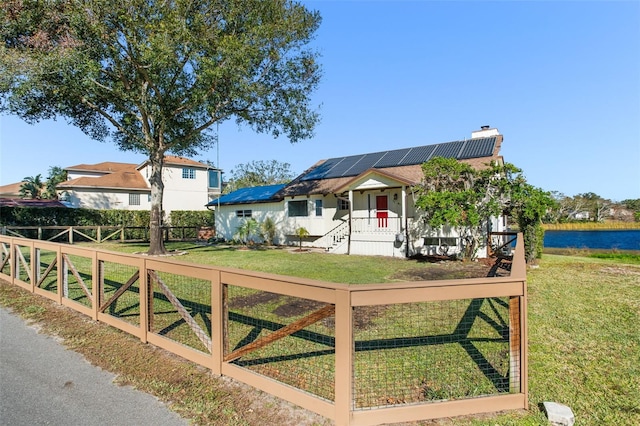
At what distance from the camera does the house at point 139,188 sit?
93.4 feet

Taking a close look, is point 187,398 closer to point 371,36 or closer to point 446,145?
point 371,36

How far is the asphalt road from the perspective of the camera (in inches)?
103

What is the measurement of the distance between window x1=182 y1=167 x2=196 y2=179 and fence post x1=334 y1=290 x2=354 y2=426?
30.8m

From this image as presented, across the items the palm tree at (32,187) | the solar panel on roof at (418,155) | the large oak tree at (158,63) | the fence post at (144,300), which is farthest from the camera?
the palm tree at (32,187)

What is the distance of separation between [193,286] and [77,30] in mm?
9718

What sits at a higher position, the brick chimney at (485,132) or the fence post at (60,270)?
the brick chimney at (485,132)

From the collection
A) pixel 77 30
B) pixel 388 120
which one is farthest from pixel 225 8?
pixel 388 120

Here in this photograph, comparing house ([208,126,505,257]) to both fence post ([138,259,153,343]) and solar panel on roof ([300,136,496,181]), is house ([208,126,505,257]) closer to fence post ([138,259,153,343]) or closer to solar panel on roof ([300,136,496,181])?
solar panel on roof ([300,136,496,181])

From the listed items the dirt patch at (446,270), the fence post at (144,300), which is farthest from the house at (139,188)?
the fence post at (144,300)

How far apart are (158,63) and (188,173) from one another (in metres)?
21.5

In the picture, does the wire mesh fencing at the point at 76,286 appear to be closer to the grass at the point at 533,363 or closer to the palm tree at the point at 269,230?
the grass at the point at 533,363

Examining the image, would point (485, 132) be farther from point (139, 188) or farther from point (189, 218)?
point (139, 188)

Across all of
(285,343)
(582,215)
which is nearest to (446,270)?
(285,343)

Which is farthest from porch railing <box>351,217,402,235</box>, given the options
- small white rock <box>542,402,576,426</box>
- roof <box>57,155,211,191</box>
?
roof <box>57,155,211,191</box>
